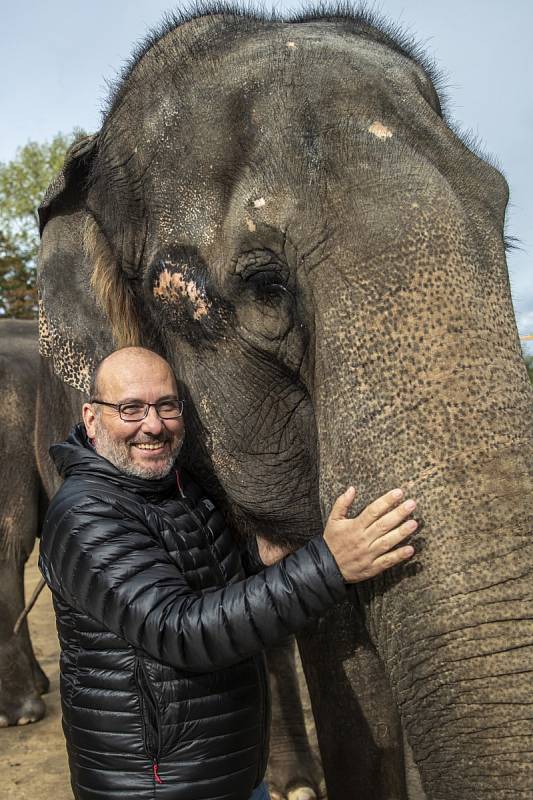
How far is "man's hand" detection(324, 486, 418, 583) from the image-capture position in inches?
68.0

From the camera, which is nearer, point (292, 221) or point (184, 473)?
point (292, 221)

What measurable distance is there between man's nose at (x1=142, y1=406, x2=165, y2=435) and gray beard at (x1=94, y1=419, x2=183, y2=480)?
0.06m

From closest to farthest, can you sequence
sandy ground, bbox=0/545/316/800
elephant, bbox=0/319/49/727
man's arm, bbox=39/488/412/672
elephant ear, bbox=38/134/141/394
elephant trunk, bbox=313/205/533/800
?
elephant trunk, bbox=313/205/533/800 < man's arm, bbox=39/488/412/672 < elephant ear, bbox=38/134/141/394 < sandy ground, bbox=0/545/316/800 < elephant, bbox=0/319/49/727

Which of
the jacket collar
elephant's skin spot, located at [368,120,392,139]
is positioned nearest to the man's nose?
the jacket collar

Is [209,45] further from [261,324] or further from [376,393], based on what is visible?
[376,393]

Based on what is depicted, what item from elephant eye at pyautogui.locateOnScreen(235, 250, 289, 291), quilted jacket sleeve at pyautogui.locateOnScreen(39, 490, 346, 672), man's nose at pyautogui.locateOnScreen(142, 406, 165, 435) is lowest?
quilted jacket sleeve at pyautogui.locateOnScreen(39, 490, 346, 672)

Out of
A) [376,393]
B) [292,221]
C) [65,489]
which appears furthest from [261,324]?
[65,489]

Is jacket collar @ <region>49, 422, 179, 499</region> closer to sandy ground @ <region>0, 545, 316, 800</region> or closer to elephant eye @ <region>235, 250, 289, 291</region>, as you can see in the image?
elephant eye @ <region>235, 250, 289, 291</region>

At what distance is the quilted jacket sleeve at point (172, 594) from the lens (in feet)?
6.09

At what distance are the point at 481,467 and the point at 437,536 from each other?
0.49ft

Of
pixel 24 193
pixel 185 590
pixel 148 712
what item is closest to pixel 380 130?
pixel 185 590

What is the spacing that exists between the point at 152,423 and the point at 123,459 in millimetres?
109

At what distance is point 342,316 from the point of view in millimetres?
1922

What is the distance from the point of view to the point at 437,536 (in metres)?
1.71
